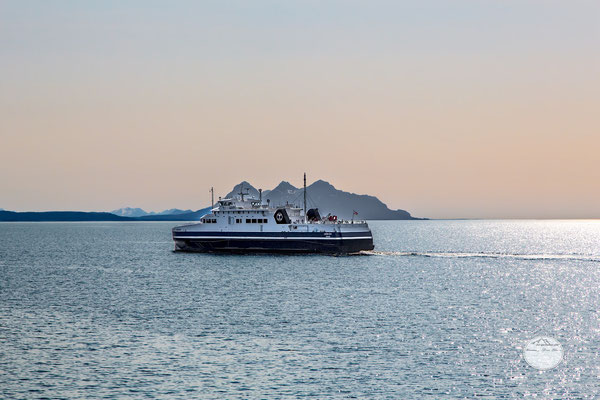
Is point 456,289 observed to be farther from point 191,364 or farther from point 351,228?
point 191,364

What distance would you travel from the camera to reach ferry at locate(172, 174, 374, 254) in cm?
11050

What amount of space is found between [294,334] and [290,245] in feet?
208

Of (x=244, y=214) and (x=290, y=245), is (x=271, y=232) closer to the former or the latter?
(x=290, y=245)

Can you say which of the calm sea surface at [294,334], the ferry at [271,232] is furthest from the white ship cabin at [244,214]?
the calm sea surface at [294,334]

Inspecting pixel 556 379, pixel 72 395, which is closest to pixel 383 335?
pixel 556 379

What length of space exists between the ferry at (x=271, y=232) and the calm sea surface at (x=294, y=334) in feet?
59.2

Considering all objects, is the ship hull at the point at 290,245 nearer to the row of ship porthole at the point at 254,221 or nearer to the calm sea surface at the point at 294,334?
the row of ship porthole at the point at 254,221

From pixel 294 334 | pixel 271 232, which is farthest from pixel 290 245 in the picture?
pixel 294 334

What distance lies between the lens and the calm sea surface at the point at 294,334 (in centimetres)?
3472

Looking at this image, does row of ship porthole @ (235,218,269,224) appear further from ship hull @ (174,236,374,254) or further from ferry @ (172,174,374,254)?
ship hull @ (174,236,374,254)

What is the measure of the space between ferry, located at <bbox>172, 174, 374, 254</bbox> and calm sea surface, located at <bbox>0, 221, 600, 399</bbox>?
18032 millimetres

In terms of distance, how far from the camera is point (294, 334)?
47.5 m

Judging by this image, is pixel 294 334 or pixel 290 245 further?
pixel 290 245

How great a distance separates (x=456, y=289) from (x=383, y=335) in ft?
106
